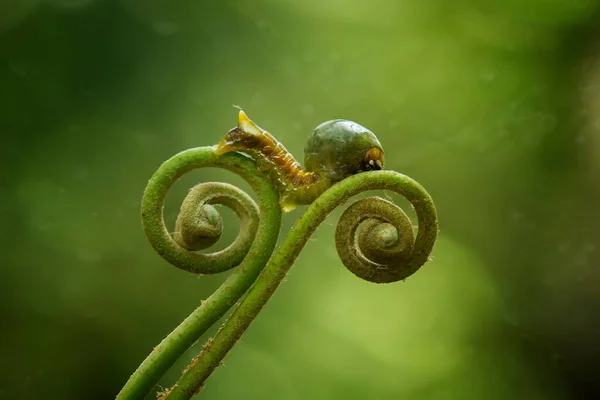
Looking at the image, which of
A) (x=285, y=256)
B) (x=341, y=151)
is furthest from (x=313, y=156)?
(x=285, y=256)

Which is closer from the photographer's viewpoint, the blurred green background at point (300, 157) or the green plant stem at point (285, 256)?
the green plant stem at point (285, 256)

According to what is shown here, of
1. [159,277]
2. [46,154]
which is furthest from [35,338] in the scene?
[46,154]

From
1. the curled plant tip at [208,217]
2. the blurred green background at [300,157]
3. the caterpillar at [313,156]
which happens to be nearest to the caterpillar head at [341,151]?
the caterpillar at [313,156]

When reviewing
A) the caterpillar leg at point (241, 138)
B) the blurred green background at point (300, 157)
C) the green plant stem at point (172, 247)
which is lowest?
the green plant stem at point (172, 247)

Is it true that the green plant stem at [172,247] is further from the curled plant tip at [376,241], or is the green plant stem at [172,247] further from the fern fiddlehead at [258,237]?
the curled plant tip at [376,241]

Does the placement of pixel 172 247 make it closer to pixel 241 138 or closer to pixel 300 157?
pixel 241 138

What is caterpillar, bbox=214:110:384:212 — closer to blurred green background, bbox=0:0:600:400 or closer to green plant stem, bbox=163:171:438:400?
green plant stem, bbox=163:171:438:400
